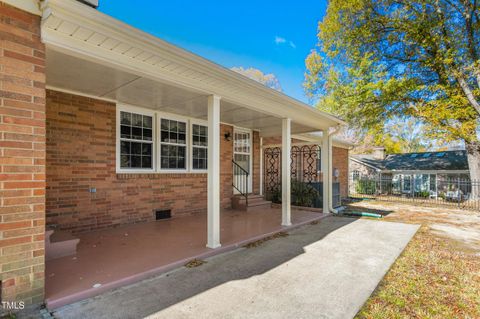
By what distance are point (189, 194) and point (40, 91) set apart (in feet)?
17.1

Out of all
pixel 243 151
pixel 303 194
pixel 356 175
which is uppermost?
pixel 243 151

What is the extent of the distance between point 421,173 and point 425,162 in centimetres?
110

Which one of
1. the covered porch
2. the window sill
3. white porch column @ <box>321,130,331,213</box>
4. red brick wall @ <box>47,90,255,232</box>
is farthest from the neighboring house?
red brick wall @ <box>47,90,255,232</box>

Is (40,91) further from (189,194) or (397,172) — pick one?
(397,172)

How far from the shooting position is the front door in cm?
940

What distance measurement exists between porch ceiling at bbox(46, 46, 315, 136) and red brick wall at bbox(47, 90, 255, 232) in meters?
0.42

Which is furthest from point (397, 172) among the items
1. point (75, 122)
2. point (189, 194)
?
point (75, 122)

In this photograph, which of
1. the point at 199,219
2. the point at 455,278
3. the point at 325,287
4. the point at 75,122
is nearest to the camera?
the point at 325,287

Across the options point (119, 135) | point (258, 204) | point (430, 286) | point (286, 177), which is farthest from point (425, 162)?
point (119, 135)

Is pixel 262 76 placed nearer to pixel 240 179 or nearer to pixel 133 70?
pixel 240 179

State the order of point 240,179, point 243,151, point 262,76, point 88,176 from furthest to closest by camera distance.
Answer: point 262,76, point 243,151, point 240,179, point 88,176

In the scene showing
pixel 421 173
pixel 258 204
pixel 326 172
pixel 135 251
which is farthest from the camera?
pixel 421 173

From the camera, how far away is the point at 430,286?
3.39m

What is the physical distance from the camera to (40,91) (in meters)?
2.70
